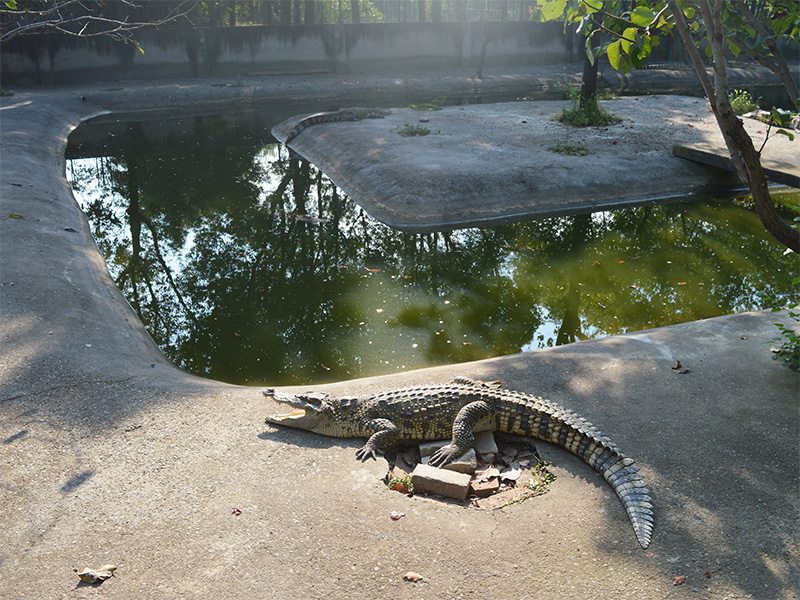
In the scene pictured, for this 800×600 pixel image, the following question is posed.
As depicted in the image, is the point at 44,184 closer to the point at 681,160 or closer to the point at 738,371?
the point at 738,371

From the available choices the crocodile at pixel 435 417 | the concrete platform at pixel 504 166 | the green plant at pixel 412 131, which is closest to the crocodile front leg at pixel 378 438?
the crocodile at pixel 435 417

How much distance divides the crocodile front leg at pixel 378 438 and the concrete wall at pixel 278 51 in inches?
889

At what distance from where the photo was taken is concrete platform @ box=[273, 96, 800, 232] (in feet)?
38.1

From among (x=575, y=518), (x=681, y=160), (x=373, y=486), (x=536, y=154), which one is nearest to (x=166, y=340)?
(x=373, y=486)

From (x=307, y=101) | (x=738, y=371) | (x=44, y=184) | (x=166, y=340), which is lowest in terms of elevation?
(x=166, y=340)

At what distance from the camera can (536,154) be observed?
44.3ft

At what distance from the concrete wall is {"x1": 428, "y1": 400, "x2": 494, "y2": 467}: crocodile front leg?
2295cm

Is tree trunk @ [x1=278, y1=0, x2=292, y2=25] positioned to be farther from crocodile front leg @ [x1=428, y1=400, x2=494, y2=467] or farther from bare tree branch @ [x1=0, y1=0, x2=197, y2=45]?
crocodile front leg @ [x1=428, y1=400, x2=494, y2=467]

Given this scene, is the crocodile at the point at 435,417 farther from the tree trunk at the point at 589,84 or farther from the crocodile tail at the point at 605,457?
the tree trunk at the point at 589,84

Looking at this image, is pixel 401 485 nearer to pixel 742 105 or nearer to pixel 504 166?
pixel 504 166

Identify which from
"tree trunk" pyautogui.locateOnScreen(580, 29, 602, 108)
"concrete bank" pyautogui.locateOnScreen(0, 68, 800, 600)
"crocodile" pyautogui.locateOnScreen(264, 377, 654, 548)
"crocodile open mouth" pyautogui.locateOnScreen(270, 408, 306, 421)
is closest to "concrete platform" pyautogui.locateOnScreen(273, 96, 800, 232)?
"tree trunk" pyautogui.locateOnScreen(580, 29, 602, 108)

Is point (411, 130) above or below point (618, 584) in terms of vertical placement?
above

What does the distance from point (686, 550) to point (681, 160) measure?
11485mm

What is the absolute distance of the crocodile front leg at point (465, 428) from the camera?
15.8ft
